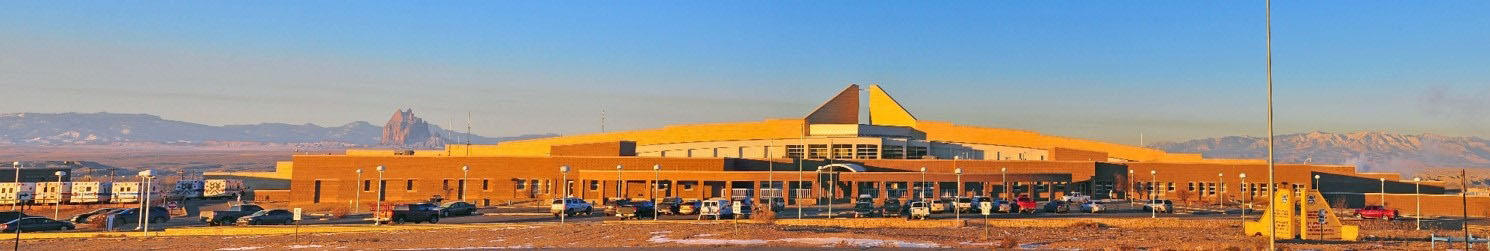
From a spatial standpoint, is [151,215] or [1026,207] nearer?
[151,215]

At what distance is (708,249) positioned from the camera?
3700cm

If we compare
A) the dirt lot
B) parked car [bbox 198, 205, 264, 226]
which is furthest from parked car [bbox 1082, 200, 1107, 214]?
parked car [bbox 198, 205, 264, 226]

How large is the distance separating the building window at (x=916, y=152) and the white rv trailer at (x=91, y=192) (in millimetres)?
64547

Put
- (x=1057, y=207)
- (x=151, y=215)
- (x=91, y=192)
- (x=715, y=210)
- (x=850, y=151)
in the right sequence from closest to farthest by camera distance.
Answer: (x=715, y=210), (x=151, y=215), (x=1057, y=207), (x=91, y=192), (x=850, y=151)

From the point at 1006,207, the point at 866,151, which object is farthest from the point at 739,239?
the point at 866,151

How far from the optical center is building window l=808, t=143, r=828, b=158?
110 m

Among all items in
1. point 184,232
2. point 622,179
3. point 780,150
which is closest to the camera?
point 184,232

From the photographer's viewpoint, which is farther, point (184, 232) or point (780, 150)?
point (780, 150)

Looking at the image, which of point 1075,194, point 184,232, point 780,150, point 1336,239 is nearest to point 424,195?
point 780,150

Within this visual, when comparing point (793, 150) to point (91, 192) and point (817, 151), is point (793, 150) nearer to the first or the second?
point (817, 151)

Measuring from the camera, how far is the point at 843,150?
10950 centimetres

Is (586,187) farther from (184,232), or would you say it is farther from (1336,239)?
(1336,239)

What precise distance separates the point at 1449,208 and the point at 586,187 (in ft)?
192

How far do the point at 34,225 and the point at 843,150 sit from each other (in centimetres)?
6890
